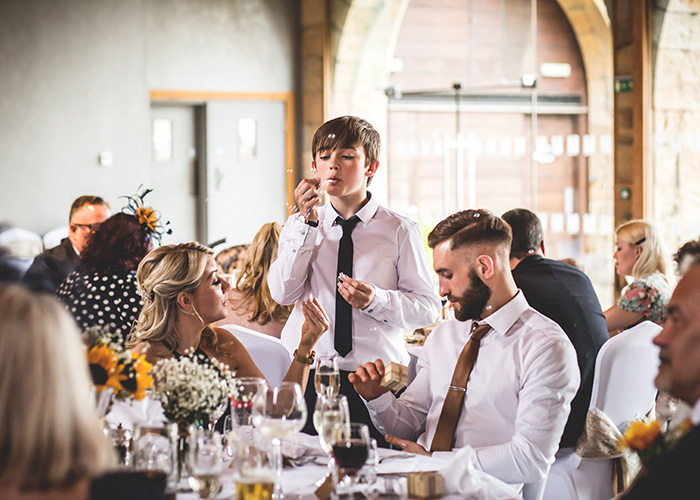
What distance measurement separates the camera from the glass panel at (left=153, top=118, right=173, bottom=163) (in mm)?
8398

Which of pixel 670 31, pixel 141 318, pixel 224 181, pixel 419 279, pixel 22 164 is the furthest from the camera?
pixel 224 181

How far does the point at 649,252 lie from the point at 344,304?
2.47m

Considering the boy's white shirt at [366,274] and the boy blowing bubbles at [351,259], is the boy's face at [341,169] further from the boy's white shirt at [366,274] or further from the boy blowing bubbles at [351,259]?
the boy's white shirt at [366,274]

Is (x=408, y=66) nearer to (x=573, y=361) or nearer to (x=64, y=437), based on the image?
(x=573, y=361)

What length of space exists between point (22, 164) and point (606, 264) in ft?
19.2

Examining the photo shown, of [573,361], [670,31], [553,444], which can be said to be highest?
[670,31]

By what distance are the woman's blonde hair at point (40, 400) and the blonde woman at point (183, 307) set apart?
5.36 feet

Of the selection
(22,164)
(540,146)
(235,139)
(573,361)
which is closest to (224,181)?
(235,139)

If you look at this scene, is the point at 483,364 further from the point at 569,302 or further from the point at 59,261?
the point at 59,261

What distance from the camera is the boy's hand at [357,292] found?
3.04 m

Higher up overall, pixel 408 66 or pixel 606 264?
pixel 408 66

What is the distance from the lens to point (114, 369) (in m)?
1.98

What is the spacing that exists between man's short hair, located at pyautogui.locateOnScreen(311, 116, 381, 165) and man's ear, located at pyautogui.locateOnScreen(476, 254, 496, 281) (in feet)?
2.89

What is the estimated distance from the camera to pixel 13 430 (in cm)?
116
